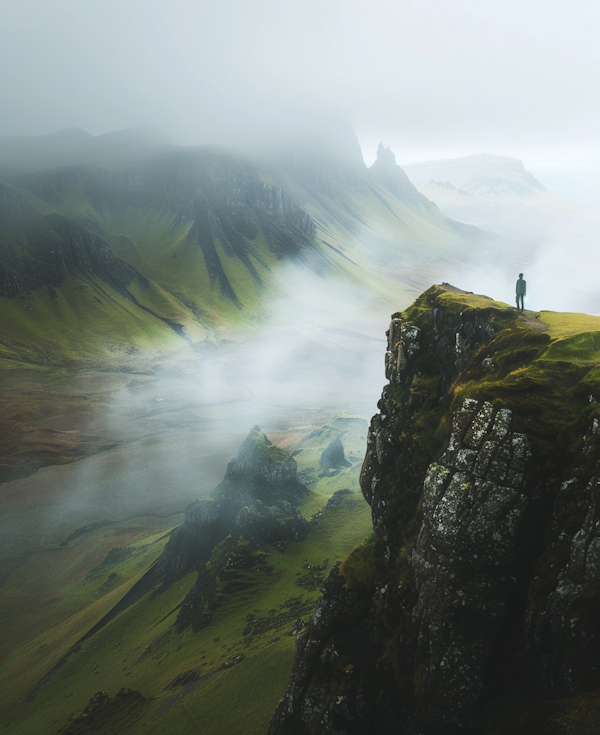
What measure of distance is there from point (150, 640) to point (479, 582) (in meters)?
58.1

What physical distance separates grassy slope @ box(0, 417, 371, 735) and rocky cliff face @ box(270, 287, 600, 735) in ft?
59.0

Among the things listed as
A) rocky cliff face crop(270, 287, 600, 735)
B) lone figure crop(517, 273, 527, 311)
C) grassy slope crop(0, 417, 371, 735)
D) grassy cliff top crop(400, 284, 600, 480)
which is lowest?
grassy slope crop(0, 417, 371, 735)

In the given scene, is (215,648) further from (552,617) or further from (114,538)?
(114,538)

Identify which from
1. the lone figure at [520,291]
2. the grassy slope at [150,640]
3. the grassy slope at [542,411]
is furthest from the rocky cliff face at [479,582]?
the grassy slope at [150,640]

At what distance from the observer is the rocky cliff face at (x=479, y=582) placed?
19312mm

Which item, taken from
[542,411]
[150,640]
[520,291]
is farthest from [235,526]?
[542,411]

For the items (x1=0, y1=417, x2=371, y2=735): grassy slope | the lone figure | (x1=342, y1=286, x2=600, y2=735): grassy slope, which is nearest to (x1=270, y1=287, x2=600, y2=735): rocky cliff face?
(x1=342, y1=286, x2=600, y2=735): grassy slope

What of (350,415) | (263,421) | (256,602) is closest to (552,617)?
(256,602)

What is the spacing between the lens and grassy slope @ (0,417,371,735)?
4534 centimetres

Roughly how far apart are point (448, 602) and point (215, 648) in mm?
42797

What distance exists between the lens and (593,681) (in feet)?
54.8

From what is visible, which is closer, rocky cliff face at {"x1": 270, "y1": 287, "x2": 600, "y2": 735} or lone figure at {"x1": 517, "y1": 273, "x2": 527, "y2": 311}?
rocky cliff face at {"x1": 270, "y1": 287, "x2": 600, "y2": 735}

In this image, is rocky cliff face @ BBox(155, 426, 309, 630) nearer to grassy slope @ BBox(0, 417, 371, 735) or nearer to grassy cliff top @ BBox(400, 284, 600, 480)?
grassy slope @ BBox(0, 417, 371, 735)

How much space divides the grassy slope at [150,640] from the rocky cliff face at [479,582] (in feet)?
59.0
